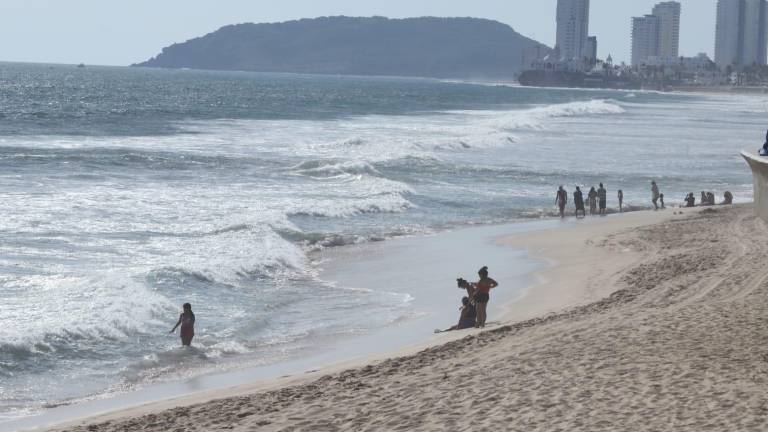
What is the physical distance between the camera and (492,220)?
2941 cm

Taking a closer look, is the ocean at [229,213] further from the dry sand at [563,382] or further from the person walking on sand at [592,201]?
the dry sand at [563,382]

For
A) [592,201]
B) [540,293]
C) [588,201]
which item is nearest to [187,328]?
[540,293]

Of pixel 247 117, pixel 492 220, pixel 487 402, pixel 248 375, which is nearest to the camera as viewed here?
pixel 487 402

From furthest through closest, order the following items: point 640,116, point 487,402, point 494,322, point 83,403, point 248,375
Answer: point 640,116, point 494,322, point 248,375, point 83,403, point 487,402

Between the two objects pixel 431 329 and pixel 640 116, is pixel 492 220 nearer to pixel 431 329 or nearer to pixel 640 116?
pixel 431 329

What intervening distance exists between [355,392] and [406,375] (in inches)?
31.0

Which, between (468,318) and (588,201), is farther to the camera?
(588,201)

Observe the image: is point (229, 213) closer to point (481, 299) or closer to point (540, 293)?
point (540, 293)

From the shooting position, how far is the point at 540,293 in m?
18.2

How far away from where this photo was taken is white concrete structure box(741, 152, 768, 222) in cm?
2447

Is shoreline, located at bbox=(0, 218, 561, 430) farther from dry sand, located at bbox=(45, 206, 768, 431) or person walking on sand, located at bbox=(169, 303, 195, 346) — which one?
person walking on sand, located at bbox=(169, 303, 195, 346)

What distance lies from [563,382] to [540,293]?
7852 mm

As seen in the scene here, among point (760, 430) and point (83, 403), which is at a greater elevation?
point (760, 430)

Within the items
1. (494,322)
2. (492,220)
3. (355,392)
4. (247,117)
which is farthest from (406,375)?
(247,117)
